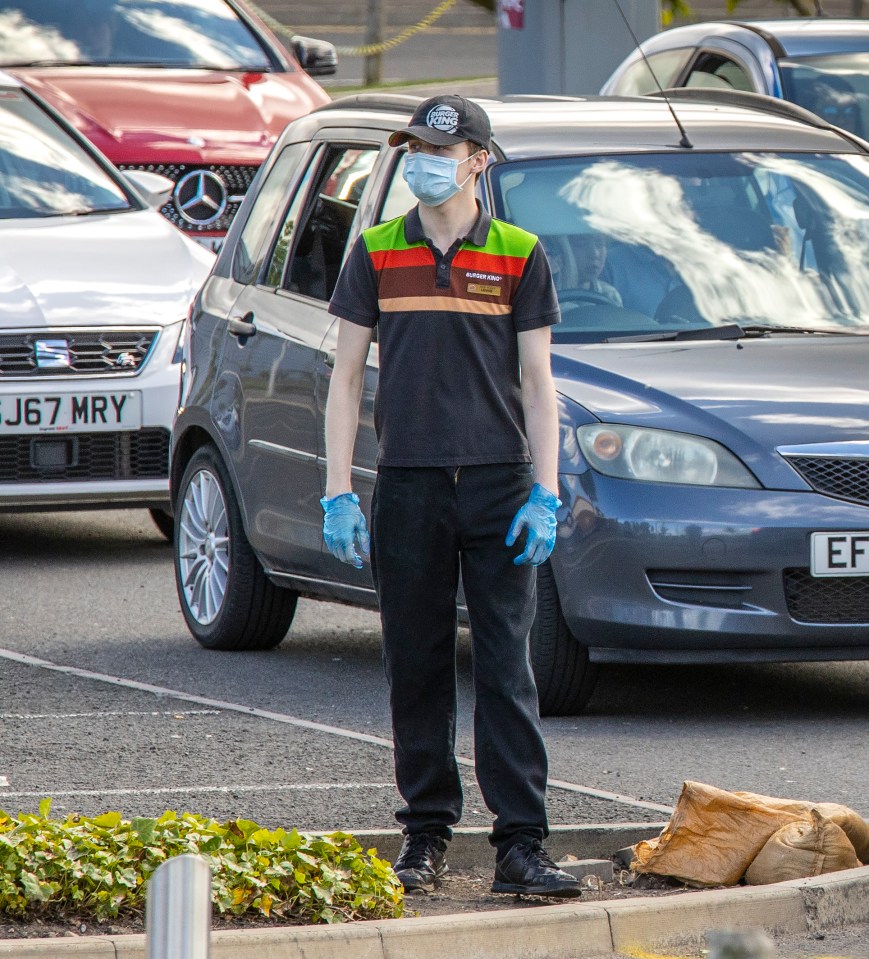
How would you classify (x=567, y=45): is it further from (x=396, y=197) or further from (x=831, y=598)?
(x=831, y=598)

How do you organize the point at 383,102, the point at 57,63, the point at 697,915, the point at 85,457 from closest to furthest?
the point at 697,915 < the point at 383,102 < the point at 85,457 < the point at 57,63

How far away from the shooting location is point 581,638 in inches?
276

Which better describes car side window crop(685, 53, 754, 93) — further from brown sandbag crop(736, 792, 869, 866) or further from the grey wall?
brown sandbag crop(736, 792, 869, 866)

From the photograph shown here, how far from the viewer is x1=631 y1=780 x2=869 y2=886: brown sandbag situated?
525 cm

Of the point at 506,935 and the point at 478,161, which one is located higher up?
the point at 478,161

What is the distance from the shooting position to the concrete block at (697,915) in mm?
4844

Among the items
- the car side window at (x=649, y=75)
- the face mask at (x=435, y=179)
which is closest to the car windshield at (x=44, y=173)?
the car side window at (x=649, y=75)

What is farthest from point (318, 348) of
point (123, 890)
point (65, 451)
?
point (123, 890)

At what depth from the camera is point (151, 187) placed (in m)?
11.7

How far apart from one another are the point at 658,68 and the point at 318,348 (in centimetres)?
590

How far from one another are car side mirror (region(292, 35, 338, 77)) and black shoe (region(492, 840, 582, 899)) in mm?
10477

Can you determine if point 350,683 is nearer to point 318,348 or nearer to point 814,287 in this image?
point 318,348

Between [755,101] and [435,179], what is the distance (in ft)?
14.0

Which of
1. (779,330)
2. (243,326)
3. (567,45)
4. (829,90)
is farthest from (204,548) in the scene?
(567,45)
